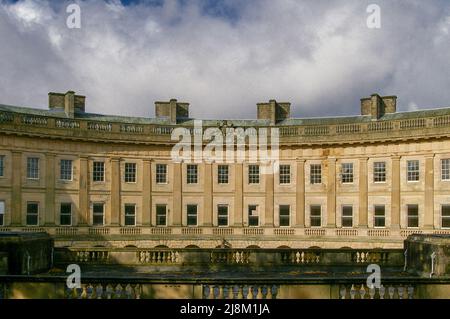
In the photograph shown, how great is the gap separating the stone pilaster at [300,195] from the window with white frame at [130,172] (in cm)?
1310

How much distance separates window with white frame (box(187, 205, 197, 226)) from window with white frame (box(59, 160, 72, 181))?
9631 millimetres

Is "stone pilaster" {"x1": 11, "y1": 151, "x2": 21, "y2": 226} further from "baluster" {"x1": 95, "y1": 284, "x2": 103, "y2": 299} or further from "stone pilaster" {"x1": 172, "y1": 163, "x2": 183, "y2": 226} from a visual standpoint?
"baluster" {"x1": 95, "y1": 284, "x2": 103, "y2": 299}

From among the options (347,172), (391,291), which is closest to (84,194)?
(347,172)

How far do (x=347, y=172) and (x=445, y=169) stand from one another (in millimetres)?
7147

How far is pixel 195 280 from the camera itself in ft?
37.3

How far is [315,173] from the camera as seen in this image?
137 ft

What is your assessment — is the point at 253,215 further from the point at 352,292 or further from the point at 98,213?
the point at 352,292

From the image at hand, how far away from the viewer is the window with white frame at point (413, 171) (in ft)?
126

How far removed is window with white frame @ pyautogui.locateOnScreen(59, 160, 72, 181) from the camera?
1560 inches

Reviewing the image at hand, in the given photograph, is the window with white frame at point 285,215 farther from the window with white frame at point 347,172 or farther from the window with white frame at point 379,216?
Answer: the window with white frame at point 379,216

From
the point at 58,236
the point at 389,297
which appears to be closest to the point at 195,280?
the point at 389,297
